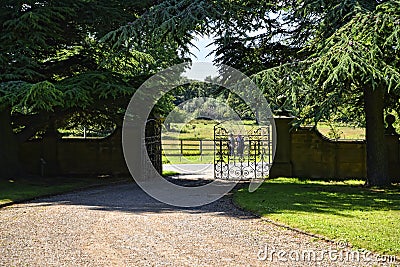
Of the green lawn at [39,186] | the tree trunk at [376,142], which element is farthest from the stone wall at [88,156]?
the tree trunk at [376,142]

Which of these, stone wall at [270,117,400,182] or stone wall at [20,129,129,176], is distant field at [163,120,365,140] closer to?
stone wall at [20,129,129,176]

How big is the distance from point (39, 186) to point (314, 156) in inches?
330

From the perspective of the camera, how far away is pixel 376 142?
539 inches

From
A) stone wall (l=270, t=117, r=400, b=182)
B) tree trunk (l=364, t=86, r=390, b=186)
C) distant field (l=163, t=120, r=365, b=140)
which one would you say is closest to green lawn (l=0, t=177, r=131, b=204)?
stone wall (l=270, t=117, r=400, b=182)

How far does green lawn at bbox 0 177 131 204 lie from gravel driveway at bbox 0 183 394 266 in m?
1.63

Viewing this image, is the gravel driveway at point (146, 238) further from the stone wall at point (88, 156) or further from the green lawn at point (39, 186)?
the stone wall at point (88, 156)

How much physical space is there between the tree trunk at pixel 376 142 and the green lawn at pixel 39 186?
769 centimetres

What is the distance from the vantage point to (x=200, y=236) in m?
7.35

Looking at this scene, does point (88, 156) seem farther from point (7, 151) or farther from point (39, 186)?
point (39, 186)

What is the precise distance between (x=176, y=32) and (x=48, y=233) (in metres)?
6.07

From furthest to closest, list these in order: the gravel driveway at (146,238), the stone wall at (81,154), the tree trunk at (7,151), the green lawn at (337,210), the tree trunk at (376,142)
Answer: the stone wall at (81,154) → the tree trunk at (7,151) → the tree trunk at (376,142) → the green lawn at (337,210) → the gravel driveway at (146,238)

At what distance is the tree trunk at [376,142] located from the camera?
1366cm

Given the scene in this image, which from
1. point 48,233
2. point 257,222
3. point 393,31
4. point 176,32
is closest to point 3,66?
point 176,32

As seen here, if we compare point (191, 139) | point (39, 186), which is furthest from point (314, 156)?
point (191, 139)
